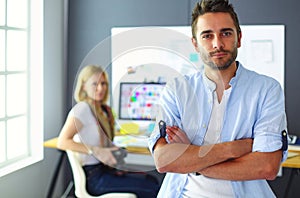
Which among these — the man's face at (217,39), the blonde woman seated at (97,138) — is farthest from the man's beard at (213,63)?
the blonde woman seated at (97,138)

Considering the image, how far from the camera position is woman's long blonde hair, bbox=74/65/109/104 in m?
1.95

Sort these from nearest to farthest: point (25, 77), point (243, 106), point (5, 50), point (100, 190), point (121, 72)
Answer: point (243, 106), point (121, 72), point (100, 190), point (5, 50), point (25, 77)

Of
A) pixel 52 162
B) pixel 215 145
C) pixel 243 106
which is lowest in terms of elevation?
pixel 52 162

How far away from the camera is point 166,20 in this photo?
3.67 meters

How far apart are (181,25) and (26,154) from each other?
165 cm

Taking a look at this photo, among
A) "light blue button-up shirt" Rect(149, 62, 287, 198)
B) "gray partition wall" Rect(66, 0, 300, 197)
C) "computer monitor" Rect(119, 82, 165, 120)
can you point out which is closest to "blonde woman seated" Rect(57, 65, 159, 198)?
"computer monitor" Rect(119, 82, 165, 120)

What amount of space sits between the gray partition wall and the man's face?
6.13 ft

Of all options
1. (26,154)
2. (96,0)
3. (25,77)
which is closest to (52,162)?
(26,154)

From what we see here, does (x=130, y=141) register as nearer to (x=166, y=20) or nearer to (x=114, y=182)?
(x=114, y=182)

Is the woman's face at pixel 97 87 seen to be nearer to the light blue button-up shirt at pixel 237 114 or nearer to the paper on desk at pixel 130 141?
the paper on desk at pixel 130 141

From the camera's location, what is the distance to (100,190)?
2.72 m

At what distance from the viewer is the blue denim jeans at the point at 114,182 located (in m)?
2.71

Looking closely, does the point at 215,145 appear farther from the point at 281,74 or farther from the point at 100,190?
the point at 281,74

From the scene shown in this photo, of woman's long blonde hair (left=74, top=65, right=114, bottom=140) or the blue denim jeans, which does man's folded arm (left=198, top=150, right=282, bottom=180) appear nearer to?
woman's long blonde hair (left=74, top=65, right=114, bottom=140)
